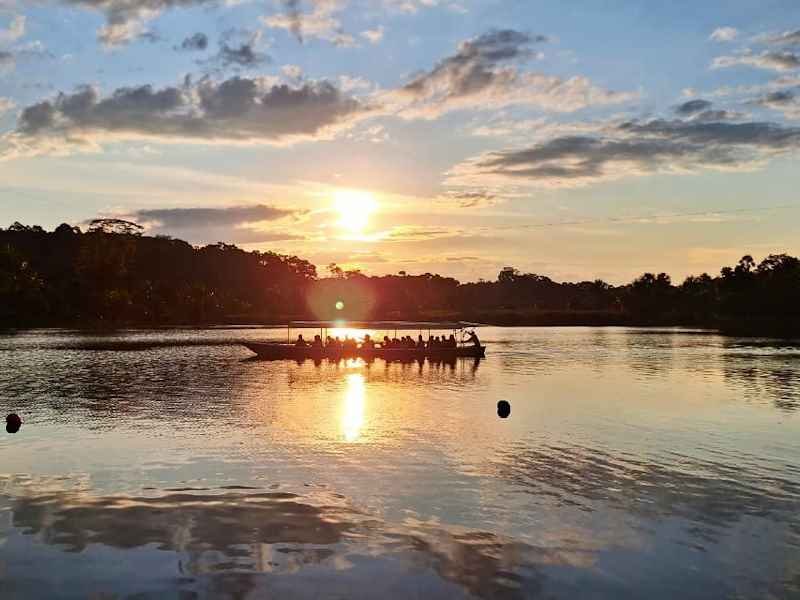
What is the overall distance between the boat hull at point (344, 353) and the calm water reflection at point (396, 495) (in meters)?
30.3

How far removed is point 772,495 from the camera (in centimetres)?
2162

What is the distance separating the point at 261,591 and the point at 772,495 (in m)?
16.6

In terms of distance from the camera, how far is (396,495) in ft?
69.7

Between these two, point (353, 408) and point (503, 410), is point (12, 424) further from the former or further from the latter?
point (503, 410)

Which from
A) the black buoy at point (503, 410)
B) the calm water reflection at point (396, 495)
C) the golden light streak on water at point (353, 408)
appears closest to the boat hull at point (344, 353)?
the golden light streak on water at point (353, 408)

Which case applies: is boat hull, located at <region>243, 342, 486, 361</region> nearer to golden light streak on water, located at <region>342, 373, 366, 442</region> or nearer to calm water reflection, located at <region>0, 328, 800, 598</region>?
golden light streak on water, located at <region>342, 373, 366, 442</region>

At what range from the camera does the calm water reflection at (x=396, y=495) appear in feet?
48.5

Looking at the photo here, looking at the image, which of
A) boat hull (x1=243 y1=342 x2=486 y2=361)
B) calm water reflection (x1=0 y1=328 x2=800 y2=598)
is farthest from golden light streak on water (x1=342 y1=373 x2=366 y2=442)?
boat hull (x1=243 y1=342 x2=486 y2=361)

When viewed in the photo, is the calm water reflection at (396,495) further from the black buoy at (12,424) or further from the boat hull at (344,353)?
the boat hull at (344,353)

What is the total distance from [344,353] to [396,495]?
2354 inches

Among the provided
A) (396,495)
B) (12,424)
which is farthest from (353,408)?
(396,495)

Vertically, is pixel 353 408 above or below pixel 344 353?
below

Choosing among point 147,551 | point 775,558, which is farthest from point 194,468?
point 775,558

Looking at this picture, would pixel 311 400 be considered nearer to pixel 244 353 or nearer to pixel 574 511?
pixel 574 511
